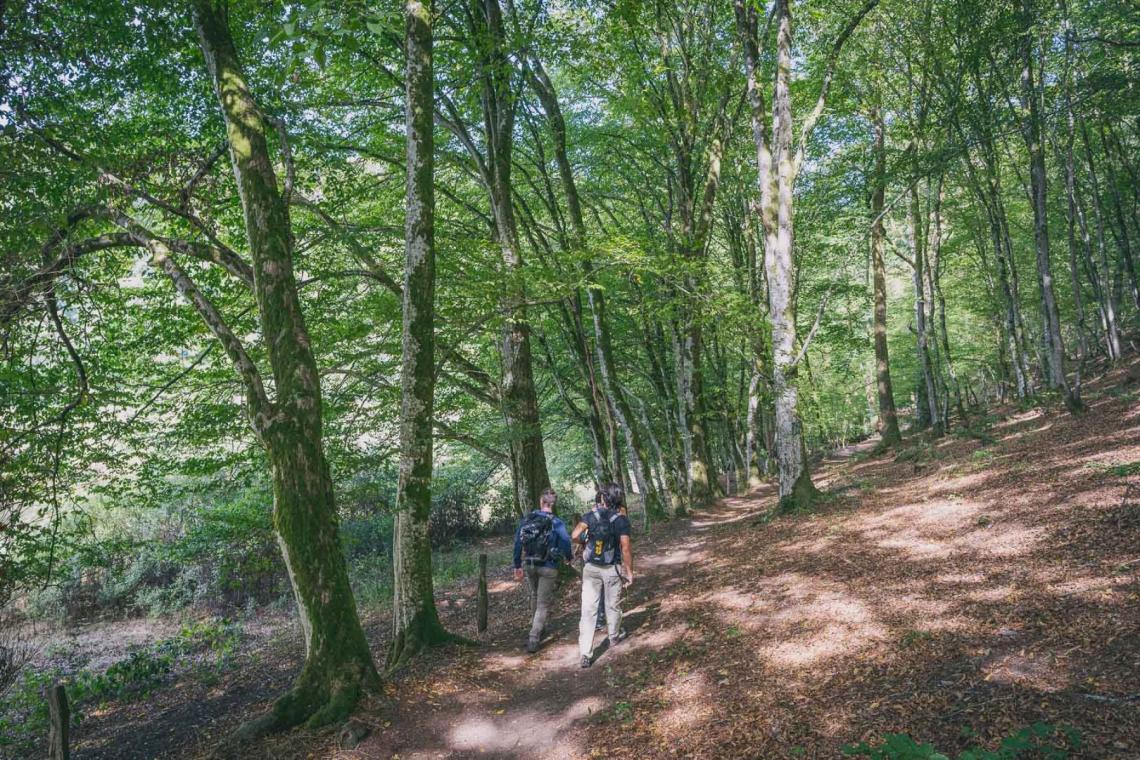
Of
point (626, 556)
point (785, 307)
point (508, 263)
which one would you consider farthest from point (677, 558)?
point (508, 263)

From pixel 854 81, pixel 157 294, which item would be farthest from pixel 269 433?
pixel 854 81

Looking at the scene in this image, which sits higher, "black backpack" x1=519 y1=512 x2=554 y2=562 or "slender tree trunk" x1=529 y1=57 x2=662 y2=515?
"slender tree trunk" x1=529 y1=57 x2=662 y2=515

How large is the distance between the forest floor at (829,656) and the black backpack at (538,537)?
3.92 ft

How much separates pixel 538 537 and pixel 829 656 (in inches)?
157

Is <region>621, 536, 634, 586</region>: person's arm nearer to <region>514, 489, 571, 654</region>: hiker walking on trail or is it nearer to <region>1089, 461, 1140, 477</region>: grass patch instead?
<region>514, 489, 571, 654</region>: hiker walking on trail

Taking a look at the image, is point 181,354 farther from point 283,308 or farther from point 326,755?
point 326,755

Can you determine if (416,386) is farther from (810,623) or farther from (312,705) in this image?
(810,623)

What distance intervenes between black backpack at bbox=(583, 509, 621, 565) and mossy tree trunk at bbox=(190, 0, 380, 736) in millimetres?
2717

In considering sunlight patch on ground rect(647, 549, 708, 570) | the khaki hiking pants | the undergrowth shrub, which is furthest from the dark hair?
the undergrowth shrub

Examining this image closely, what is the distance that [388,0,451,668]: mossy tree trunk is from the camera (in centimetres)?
757

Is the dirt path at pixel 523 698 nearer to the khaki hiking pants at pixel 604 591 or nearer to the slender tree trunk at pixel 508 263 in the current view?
the khaki hiking pants at pixel 604 591

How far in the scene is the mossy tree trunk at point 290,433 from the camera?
19.7 feet

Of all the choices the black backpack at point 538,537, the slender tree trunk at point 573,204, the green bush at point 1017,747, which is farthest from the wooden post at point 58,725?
the slender tree trunk at point 573,204

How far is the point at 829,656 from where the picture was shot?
16.6 feet
